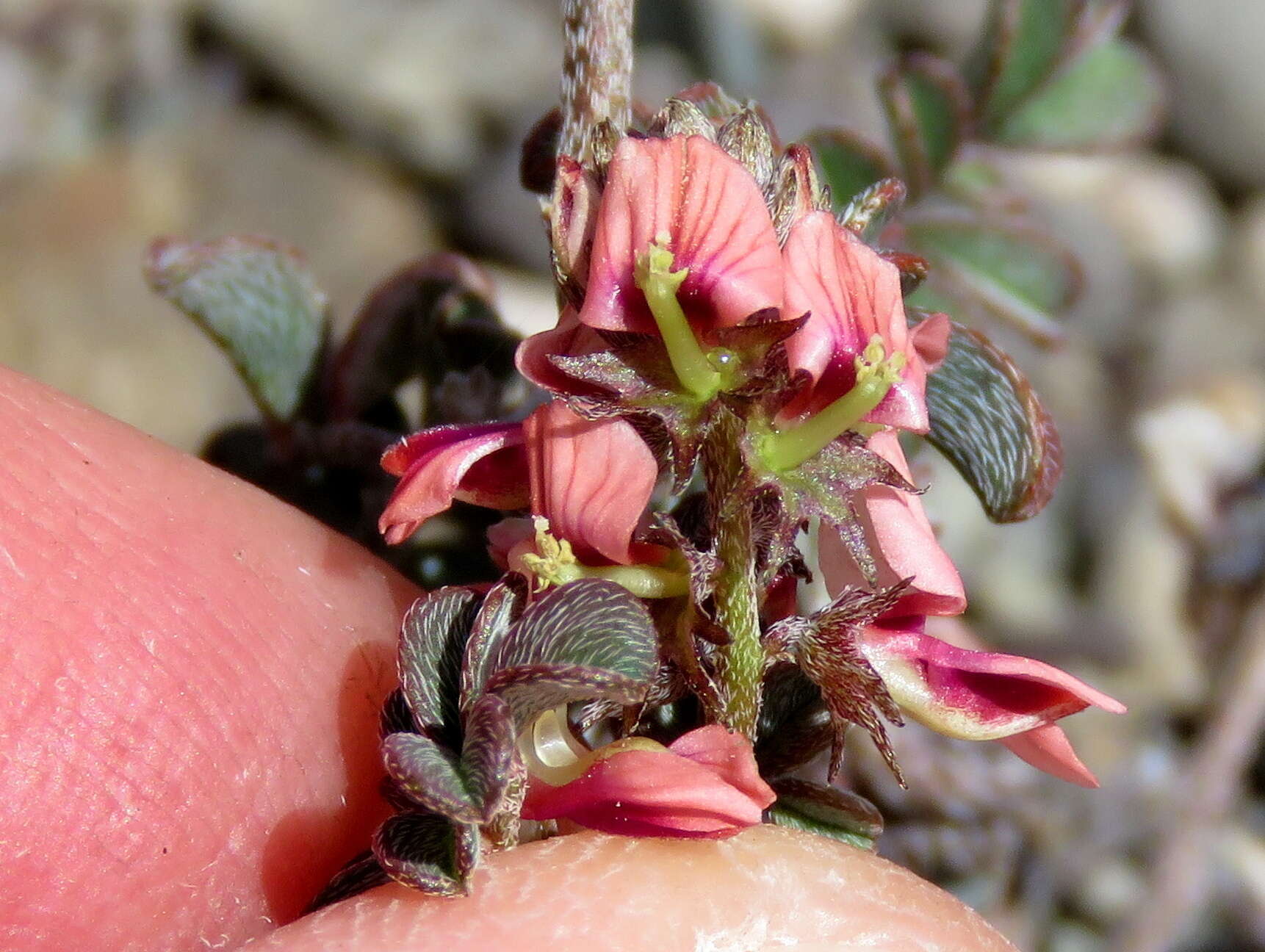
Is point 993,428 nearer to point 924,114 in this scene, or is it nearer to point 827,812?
point 827,812

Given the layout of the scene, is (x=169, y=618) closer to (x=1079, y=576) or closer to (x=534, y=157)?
(x=534, y=157)

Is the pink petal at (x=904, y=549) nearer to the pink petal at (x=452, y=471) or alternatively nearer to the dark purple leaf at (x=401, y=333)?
the pink petal at (x=452, y=471)

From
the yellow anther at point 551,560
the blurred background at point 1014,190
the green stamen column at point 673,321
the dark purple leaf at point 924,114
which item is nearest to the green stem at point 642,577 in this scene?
the yellow anther at point 551,560

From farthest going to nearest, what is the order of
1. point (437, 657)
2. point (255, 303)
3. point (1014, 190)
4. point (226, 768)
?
1. point (1014, 190)
2. point (255, 303)
3. point (226, 768)
4. point (437, 657)

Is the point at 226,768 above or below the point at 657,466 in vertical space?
below

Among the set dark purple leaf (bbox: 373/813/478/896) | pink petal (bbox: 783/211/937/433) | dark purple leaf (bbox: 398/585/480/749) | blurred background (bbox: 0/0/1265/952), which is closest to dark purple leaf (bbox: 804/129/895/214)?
pink petal (bbox: 783/211/937/433)

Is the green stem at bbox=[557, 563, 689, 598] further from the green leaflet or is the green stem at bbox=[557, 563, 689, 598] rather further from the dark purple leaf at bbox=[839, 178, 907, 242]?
the green leaflet

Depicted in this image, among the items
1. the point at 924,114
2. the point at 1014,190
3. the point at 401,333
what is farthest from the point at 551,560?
the point at 1014,190
